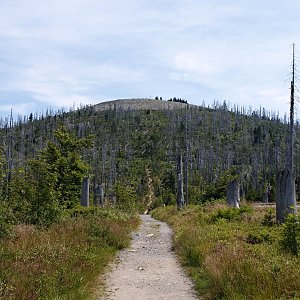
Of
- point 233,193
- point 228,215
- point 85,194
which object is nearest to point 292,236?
point 228,215

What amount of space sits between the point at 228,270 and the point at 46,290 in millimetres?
3339

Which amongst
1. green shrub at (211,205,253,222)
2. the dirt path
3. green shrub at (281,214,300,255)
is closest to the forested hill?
green shrub at (211,205,253,222)

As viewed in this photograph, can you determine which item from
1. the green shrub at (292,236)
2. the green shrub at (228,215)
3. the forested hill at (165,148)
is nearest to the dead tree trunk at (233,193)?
the green shrub at (228,215)

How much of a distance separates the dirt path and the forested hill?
33.0 meters

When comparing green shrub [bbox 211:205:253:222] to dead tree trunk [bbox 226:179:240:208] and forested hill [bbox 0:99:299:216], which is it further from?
forested hill [bbox 0:99:299:216]

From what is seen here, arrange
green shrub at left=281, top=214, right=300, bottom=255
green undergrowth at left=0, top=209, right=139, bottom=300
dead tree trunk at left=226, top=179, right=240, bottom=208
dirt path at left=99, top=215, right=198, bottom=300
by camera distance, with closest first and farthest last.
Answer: green undergrowth at left=0, top=209, right=139, bottom=300 < dirt path at left=99, top=215, right=198, bottom=300 < green shrub at left=281, top=214, right=300, bottom=255 < dead tree trunk at left=226, top=179, right=240, bottom=208

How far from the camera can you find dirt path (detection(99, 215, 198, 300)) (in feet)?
26.3

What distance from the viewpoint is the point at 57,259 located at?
29.2ft

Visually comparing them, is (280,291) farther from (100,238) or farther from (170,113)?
(170,113)

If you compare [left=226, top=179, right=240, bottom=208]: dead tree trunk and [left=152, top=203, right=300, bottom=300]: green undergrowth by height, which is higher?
[left=226, top=179, right=240, bottom=208]: dead tree trunk

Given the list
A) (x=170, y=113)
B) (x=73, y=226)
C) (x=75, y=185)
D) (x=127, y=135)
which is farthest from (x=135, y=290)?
(x=170, y=113)

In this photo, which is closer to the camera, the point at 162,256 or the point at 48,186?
the point at 162,256

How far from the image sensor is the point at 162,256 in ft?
42.4

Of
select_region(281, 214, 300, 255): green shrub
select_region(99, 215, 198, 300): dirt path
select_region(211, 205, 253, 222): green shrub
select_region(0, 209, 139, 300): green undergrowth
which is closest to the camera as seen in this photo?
select_region(0, 209, 139, 300): green undergrowth
